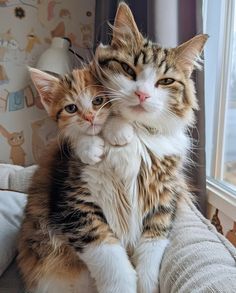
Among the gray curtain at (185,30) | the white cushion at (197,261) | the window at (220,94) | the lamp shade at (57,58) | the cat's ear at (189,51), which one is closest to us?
the white cushion at (197,261)

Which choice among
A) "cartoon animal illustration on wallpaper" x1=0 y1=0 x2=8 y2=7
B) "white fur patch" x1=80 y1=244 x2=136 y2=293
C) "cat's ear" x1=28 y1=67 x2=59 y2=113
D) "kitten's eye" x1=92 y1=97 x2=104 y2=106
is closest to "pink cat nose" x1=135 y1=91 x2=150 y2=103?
"kitten's eye" x1=92 y1=97 x2=104 y2=106

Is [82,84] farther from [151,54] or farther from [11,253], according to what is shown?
[11,253]

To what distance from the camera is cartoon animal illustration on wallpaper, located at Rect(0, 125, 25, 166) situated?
220 centimetres

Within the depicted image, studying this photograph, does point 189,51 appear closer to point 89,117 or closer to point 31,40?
point 89,117

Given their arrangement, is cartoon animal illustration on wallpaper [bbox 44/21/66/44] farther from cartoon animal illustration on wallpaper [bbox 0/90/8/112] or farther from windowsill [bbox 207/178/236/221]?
windowsill [bbox 207/178/236/221]

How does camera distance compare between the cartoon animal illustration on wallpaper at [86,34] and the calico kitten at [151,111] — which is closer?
the calico kitten at [151,111]

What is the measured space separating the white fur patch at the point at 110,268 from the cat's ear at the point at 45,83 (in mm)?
394

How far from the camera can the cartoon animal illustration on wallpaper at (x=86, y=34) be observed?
7.09 ft

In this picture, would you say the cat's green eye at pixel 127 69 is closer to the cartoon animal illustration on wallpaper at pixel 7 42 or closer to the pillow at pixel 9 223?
the pillow at pixel 9 223

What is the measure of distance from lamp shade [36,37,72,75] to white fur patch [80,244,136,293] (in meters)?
1.20

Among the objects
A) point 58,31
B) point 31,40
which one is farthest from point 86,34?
point 31,40

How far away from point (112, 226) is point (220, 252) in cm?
26

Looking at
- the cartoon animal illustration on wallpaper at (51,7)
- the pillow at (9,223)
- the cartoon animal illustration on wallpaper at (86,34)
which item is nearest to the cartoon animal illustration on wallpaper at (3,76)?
the cartoon animal illustration on wallpaper at (51,7)

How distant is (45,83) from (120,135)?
248 mm
